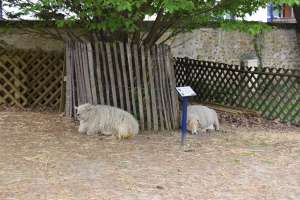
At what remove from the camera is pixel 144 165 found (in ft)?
18.1

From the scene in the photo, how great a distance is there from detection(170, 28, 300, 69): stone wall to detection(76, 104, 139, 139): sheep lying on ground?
4.79 meters

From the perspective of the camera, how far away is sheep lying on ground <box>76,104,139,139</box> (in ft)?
22.5

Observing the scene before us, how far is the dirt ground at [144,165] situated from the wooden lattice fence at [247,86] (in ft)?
4.94

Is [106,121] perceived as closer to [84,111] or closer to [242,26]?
[84,111]

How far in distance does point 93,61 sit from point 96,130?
3.81ft

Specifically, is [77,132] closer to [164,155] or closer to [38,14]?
[164,155]

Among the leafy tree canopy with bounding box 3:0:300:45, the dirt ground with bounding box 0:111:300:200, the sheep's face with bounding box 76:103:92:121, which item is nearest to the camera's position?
the dirt ground with bounding box 0:111:300:200

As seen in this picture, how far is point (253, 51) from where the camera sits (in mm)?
14008

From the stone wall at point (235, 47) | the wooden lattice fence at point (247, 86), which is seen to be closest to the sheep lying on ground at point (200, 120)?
the wooden lattice fence at point (247, 86)

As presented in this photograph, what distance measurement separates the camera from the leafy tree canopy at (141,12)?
584cm

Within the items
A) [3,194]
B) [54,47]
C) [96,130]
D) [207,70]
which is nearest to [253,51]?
[207,70]

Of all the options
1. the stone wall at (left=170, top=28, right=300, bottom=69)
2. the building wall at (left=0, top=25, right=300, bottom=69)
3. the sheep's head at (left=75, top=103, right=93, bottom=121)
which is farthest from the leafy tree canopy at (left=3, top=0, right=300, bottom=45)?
the stone wall at (left=170, top=28, right=300, bottom=69)

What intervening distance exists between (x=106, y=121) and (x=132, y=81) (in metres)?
0.87

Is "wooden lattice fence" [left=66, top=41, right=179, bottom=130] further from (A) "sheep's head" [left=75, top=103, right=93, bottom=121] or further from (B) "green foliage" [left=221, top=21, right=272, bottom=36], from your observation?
(B) "green foliage" [left=221, top=21, right=272, bottom=36]
